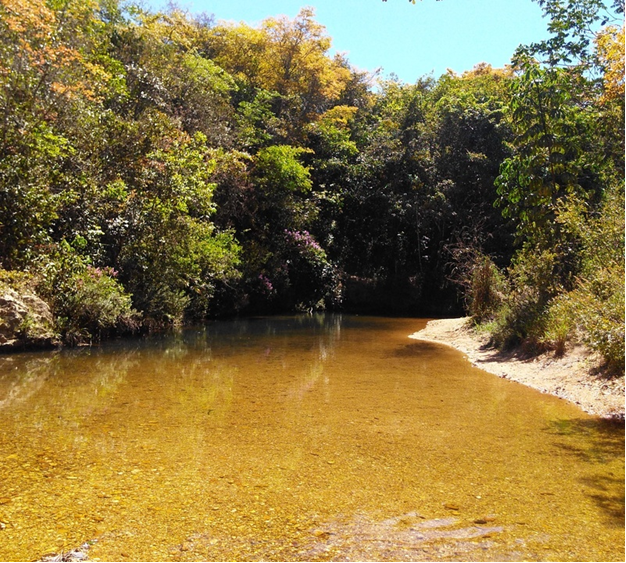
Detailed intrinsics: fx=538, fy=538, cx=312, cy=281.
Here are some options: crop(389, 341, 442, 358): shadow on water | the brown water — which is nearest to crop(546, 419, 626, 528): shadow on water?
the brown water

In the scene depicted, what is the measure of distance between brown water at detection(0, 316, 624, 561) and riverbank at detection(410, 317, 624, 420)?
178 millimetres

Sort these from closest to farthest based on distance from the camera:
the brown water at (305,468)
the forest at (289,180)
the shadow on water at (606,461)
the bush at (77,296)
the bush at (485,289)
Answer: the shadow on water at (606,461), the brown water at (305,468), the forest at (289,180), the bush at (77,296), the bush at (485,289)

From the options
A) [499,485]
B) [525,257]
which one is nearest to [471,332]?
[525,257]

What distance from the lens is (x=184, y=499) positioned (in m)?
4.48

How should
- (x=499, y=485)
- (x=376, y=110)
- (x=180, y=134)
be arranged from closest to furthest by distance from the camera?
1. (x=499, y=485)
2. (x=180, y=134)
3. (x=376, y=110)

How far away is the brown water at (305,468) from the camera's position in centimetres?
294

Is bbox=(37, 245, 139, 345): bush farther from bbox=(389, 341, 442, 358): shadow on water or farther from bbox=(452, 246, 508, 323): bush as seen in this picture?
bbox=(452, 246, 508, 323): bush

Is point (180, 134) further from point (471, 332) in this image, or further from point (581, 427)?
point (581, 427)

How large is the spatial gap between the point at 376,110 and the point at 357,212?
8.81 m

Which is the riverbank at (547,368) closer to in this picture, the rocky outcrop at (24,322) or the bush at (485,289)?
the bush at (485,289)

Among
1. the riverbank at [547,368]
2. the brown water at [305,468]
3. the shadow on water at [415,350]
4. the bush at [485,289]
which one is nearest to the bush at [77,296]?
the brown water at [305,468]

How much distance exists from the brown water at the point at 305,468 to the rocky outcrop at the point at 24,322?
3.08 meters

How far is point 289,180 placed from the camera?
2464 centimetres

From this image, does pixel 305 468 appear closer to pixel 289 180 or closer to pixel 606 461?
pixel 606 461
